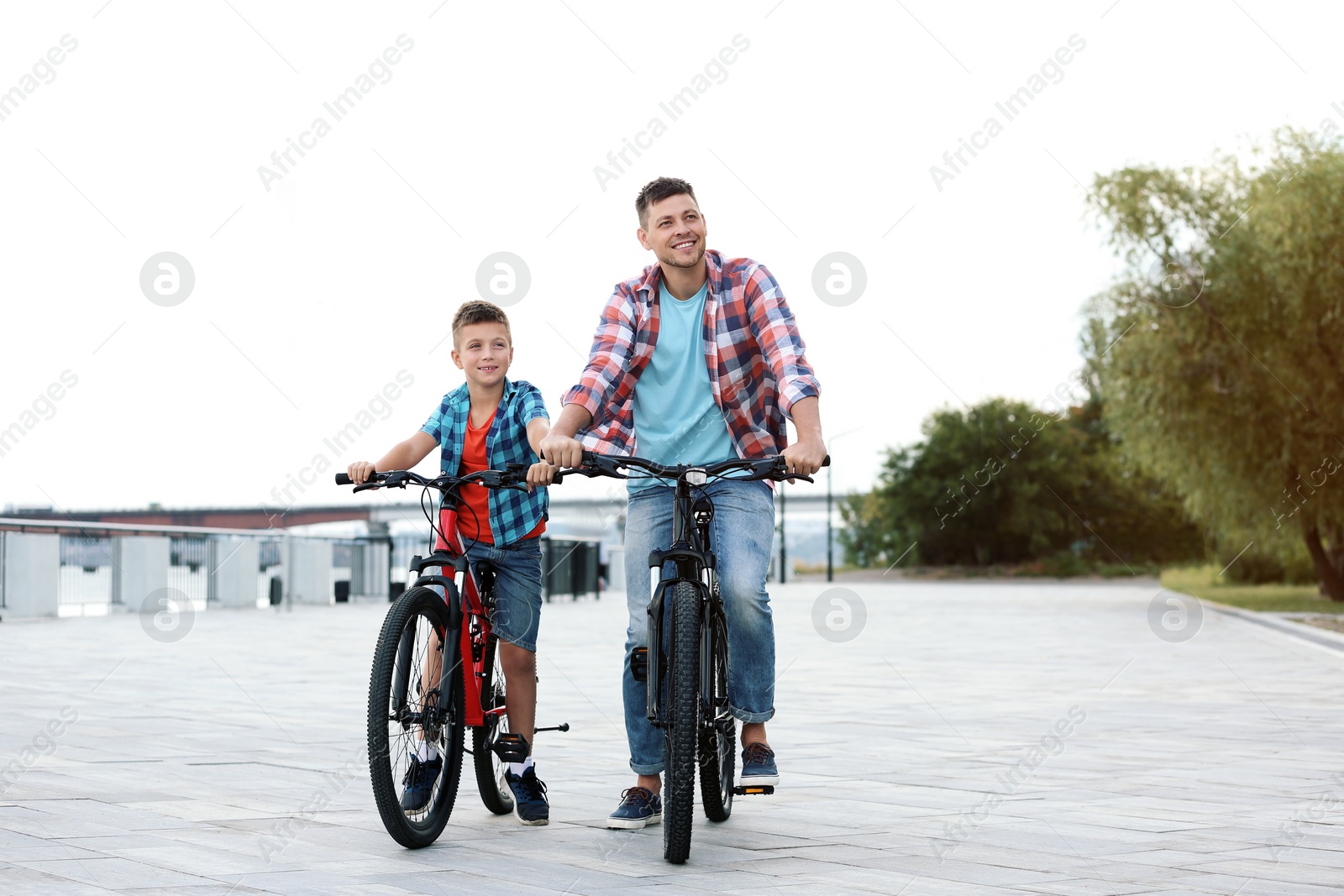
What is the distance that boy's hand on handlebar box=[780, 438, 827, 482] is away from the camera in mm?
4270

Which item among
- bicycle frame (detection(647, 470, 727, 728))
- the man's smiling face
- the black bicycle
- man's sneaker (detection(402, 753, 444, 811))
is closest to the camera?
the black bicycle

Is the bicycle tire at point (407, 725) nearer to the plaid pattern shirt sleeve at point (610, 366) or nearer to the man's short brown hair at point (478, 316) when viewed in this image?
the plaid pattern shirt sleeve at point (610, 366)

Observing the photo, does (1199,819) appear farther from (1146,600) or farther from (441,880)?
(1146,600)

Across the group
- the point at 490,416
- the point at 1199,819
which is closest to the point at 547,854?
the point at 490,416

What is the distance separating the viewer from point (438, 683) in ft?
15.5

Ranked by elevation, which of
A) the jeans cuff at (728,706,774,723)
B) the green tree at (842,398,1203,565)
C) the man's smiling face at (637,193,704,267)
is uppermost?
the green tree at (842,398,1203,565)

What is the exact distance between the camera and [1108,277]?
87.7 feet

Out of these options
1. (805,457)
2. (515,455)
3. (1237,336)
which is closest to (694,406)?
(515,455)

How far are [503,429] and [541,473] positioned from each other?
779 mm

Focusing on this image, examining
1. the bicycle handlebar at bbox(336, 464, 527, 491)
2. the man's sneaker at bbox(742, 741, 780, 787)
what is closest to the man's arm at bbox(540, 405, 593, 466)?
the bicycle handlebar at bbox(336, 464, 527, 491)

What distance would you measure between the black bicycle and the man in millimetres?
85

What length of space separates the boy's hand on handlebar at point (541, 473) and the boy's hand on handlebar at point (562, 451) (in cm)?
2

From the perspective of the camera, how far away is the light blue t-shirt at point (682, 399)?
4.97m

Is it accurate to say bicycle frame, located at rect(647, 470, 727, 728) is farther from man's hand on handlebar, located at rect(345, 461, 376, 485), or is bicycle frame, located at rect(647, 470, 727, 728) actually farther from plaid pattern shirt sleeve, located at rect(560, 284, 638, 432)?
man's hand on handlebar, located at rect(345, 461, 376, 485)
